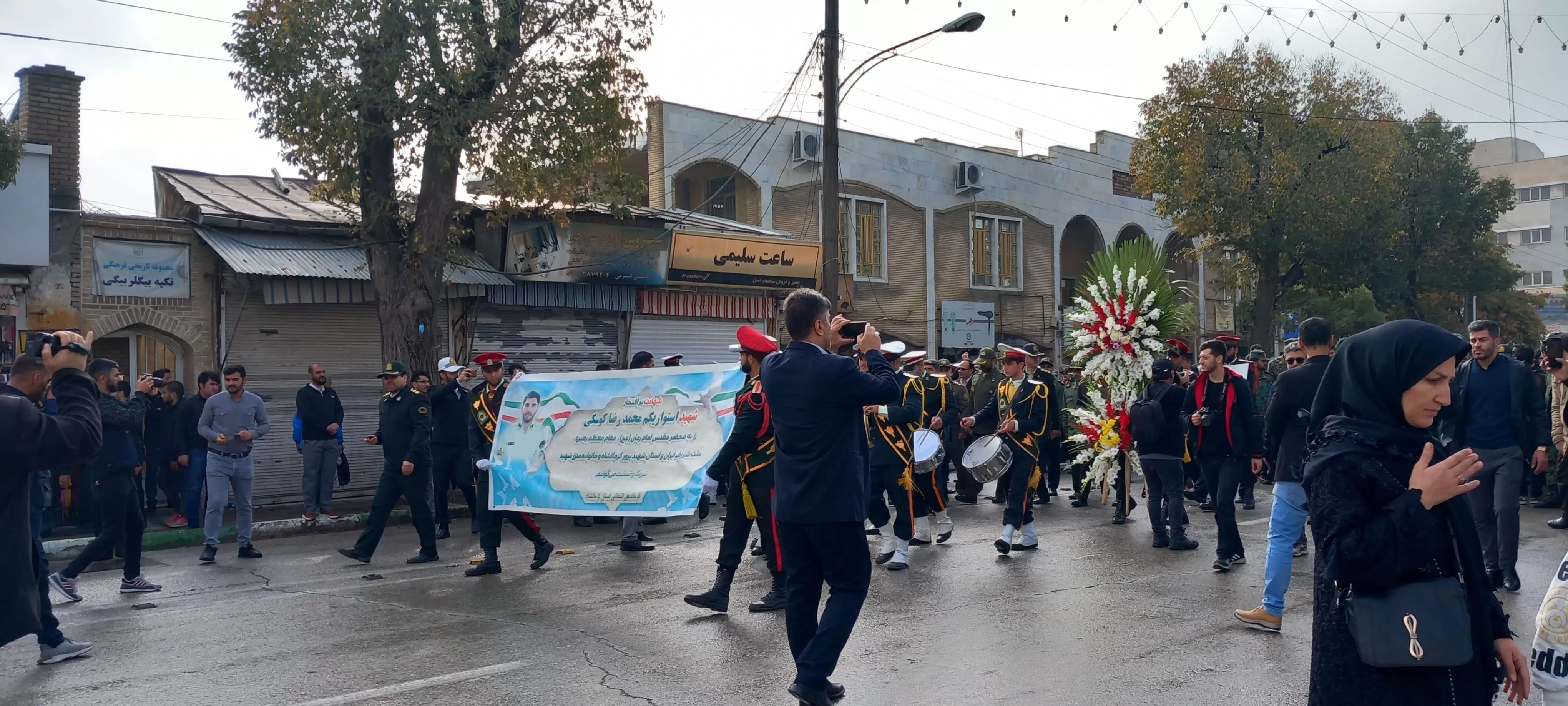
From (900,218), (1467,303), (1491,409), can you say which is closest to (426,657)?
(1491,409)

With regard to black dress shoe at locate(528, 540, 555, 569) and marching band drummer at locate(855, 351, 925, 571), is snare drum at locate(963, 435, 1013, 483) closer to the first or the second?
marching band drummer at locate(855, 351, 925, 571)

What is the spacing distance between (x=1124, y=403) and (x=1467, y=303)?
134 feet

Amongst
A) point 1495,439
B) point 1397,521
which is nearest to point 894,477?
point 1495,439

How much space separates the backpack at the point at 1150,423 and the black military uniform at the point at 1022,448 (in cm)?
81

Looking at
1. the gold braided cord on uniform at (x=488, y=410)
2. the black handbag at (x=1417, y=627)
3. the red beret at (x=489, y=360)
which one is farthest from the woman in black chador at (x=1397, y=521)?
the red beret at (x=489, y=360)

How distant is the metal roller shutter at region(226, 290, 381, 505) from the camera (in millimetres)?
16234

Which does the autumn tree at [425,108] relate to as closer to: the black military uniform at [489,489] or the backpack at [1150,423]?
the black military uniform at [489,489]

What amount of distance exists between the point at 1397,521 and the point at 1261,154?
28.8 meters

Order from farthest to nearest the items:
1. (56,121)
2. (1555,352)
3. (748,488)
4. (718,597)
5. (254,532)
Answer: (56,121), (254,532), (1555,352), (748,488), (718,597)

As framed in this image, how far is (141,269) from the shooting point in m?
15.5

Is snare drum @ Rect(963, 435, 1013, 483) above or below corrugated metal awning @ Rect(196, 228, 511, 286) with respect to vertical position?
below

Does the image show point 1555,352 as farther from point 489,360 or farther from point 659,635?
point 489,360

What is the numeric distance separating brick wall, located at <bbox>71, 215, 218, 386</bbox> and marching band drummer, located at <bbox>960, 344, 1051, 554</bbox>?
10.9m

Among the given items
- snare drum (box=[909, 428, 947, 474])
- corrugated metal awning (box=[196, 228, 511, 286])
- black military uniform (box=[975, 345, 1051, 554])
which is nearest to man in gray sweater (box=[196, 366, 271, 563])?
corrugated metal awning (box=[196, 228, 511, 286])
